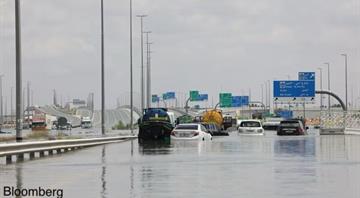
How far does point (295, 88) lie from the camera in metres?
91.6

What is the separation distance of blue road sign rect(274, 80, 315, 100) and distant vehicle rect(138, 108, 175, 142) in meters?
38.1

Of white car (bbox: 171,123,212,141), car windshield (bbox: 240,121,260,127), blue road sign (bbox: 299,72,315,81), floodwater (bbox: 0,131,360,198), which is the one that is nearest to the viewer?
floodwater (bbox: 0,131,360,198)

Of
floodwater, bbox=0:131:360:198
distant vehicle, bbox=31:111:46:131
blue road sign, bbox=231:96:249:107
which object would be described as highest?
blue road sign, bbox=231:96:249:107

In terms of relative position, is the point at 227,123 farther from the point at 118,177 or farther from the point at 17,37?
the point at 118,177

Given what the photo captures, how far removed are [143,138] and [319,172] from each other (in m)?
34.0

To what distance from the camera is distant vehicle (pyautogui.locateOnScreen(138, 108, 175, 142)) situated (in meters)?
54.8

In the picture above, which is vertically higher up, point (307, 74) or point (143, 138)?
point (307, 74)

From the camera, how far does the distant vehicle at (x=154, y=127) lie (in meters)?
54.8

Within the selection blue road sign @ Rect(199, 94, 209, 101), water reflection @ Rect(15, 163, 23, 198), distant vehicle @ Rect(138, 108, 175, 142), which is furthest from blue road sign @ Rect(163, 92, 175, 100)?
water reflection @ Rect(15, 163, 23, 198)

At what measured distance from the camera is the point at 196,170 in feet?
73.6

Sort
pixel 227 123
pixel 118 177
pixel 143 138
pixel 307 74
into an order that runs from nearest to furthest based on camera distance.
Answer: pixel 118 177 < pixel 143 138 < pixel 307 74 < pixel 227 123

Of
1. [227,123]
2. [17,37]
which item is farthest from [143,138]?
[227,123]

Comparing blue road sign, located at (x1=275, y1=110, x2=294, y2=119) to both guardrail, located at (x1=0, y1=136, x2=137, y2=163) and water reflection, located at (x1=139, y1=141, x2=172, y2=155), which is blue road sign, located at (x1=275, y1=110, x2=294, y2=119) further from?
water reflection, located at (x1=139, y1=141, x2=172, y2=155)

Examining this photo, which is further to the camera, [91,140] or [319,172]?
[91,140]
